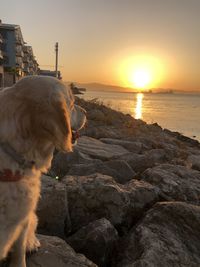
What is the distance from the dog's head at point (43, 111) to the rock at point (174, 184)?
364 centimetres

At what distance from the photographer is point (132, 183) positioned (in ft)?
23.2

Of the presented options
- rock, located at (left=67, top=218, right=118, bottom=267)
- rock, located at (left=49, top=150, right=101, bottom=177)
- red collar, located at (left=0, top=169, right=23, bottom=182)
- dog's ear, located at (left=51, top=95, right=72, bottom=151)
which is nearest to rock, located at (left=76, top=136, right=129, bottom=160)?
rock, located at (left=49, top=150, right=101, bottom=177)

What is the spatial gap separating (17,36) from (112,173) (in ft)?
334

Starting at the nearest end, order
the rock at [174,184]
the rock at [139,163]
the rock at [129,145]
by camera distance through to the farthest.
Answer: the rock at [174,184]
the rock at [139,163]
the rock at [129,145]

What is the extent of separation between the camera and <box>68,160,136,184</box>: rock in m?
8.55

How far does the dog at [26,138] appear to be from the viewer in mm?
3914

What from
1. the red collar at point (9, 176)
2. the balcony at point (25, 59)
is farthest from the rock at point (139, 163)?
the balcony at point (25, 59)

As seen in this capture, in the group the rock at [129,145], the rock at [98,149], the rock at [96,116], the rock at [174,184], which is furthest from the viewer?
the rock at [96,116]

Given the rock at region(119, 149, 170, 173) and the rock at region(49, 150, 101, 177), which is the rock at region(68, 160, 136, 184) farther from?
the rock at region(119, 149, 170, 173)

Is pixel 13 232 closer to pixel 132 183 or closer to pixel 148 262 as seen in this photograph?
pixel 148 262

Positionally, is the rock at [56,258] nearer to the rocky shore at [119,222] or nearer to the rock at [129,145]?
the rocky shore at [119,222]

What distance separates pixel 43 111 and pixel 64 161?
18.7ft

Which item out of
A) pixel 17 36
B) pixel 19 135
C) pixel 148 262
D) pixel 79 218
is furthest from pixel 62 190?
pixel 17 36

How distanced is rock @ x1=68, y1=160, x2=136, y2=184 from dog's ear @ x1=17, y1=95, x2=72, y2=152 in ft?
15.0
